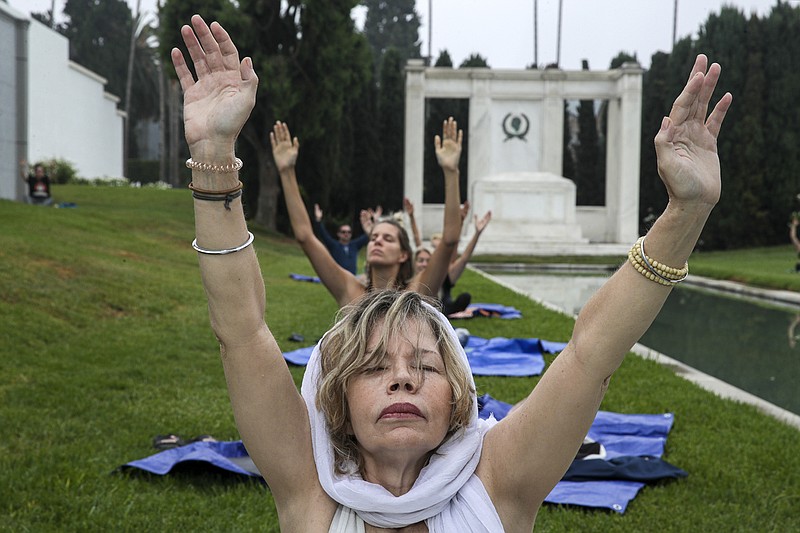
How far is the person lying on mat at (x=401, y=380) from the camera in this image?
167 cm

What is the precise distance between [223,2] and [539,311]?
A: 15979 millimetres

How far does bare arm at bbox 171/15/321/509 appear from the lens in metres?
1.68

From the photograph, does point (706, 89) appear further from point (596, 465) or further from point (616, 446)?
point (616, 446)

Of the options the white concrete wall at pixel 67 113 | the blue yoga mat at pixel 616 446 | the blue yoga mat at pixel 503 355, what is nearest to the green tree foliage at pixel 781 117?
the white concrete wall at pixel 67 113

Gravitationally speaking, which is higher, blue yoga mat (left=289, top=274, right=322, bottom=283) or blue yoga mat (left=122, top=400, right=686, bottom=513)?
blue yoga mat (left=122, top=400, right=686, bottom=513)

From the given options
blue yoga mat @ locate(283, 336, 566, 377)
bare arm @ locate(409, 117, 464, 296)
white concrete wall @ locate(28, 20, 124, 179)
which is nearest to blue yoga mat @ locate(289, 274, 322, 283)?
blue yoga mat @ locate(283, 336, 566, 377)

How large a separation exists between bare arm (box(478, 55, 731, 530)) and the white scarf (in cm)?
8

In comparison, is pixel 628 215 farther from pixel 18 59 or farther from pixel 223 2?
pixel 18 59

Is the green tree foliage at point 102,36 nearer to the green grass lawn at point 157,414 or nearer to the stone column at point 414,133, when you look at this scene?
the stone column at point 414,133

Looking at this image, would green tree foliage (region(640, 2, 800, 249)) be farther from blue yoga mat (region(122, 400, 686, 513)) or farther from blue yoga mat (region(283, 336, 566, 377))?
blue yoga mat (region(122, 400, 686, 513))

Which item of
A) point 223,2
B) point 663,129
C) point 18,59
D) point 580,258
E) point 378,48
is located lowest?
point 580,258

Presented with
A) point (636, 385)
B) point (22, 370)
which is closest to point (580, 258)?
point (636, 385)

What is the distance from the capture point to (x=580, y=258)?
77.0 ft

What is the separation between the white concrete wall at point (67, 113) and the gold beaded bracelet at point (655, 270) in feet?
94.2
